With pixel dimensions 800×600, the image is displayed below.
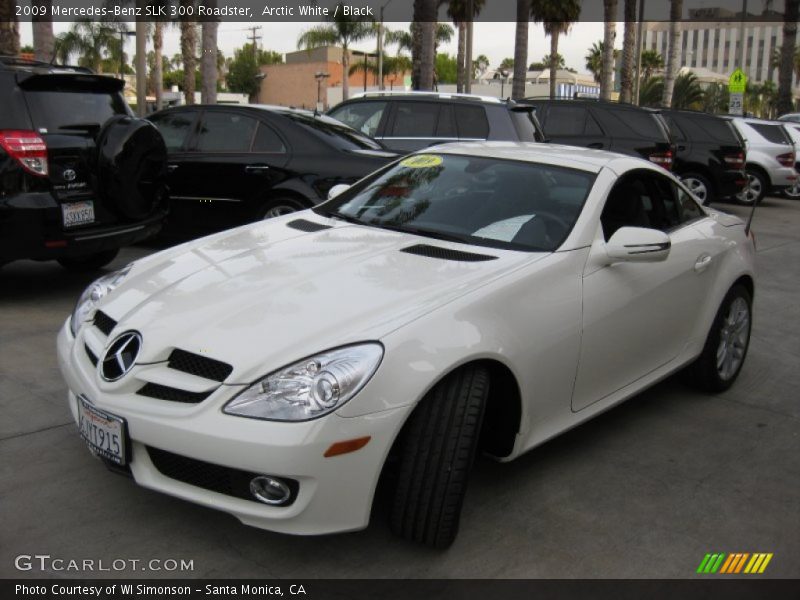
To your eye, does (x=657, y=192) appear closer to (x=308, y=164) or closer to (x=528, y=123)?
(x=308, y=164)

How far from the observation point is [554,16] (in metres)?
44.1

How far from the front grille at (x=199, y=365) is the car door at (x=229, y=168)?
482 centimetres

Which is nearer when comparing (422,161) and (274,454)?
(274,454)

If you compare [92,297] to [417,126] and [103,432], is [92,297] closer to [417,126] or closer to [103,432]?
[103,432]

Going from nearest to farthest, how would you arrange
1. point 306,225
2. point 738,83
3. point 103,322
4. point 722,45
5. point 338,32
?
point 103,322
point 306,225
point 738,83
point 338,32
point 722,45

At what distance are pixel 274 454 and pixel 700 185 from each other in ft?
44.4

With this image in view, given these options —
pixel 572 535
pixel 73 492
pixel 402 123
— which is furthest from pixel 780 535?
pixel 402 123

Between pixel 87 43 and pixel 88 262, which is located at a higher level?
pixel 87 43

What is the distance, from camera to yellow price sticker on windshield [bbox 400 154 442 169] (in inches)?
183

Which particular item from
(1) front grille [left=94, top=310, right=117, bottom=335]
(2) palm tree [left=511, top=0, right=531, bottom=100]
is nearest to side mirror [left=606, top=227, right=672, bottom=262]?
(1) front grille [left=94, top=310, right=117, bottom=335]

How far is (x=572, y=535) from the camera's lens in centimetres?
335

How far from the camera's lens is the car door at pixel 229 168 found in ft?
25.4

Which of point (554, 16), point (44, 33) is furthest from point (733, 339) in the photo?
point (554, 16)

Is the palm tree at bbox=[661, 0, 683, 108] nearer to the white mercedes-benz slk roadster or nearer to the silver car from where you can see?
the silver car
